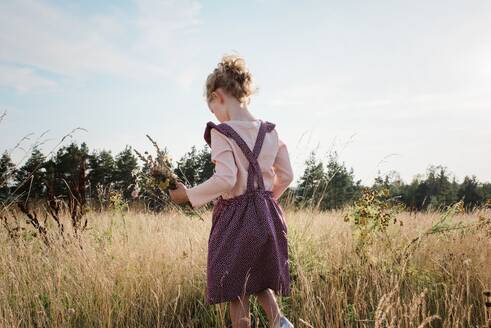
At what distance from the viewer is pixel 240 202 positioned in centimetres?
246

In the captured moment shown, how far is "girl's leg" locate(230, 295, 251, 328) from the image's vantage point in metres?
2.41

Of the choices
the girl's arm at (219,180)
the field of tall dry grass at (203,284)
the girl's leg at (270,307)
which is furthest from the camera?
the field of tall dry grass at (203,284)

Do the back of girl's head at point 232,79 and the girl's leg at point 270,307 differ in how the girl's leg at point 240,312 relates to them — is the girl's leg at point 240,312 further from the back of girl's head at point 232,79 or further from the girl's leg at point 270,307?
the back of girl's head at point 232,79

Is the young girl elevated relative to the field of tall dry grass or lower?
elevated

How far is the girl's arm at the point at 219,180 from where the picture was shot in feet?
7.64

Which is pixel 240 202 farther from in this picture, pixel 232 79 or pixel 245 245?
pixel 232 79

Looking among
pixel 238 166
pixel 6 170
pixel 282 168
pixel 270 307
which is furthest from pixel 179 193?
pixel 6 170

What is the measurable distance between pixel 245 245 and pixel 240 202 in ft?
0.79

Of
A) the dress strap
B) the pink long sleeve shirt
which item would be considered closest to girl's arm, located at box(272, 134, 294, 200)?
the pink long sleeve shirt

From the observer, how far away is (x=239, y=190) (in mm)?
2480

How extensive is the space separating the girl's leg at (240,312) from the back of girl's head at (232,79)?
116 centimetres

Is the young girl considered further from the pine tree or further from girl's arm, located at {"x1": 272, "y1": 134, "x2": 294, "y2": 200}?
the pine tree

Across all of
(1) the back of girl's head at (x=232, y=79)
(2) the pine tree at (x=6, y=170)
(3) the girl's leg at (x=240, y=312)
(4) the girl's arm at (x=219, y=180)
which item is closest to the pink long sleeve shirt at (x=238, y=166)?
(4) the girl's arm at (x=219, y=180)

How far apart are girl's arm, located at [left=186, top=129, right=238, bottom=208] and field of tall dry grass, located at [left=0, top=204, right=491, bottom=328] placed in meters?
0.70
